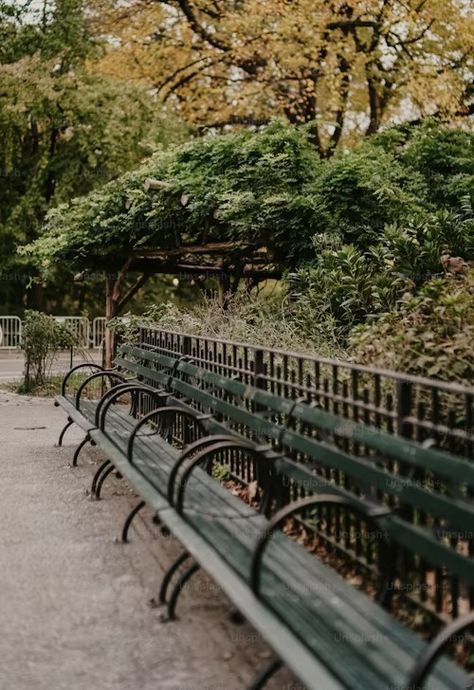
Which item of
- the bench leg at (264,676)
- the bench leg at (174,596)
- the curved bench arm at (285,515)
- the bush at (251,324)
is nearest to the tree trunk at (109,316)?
the bush at (251,324)

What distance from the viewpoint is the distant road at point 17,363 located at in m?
17.2

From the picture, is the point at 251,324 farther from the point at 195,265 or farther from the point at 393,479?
the point at 393,479

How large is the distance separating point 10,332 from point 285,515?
78.6ft

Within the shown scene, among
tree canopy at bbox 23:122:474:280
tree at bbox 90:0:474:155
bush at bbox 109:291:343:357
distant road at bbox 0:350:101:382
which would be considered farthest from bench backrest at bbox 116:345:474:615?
tree at bbox 90:0:474:155

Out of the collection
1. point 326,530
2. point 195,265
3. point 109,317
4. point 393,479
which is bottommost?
point 326,530

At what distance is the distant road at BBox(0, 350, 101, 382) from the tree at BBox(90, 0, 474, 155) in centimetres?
718

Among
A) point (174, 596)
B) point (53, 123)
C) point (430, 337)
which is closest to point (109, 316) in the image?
point (430, 337)

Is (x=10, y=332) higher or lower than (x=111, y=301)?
lower

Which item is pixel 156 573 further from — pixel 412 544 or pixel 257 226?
pixel 257 226

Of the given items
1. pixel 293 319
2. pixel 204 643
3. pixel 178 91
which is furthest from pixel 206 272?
pixel 204 643

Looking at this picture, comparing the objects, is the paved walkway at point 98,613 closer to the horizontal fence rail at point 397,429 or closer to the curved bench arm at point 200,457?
the curved bench arm at point 200,457

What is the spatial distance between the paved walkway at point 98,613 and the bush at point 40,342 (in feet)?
26.5

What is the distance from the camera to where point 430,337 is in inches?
232

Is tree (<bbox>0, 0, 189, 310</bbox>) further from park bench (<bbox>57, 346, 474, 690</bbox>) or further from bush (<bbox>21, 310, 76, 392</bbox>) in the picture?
park bench (<bbox>57, 346, 474, 690</bbox>)
